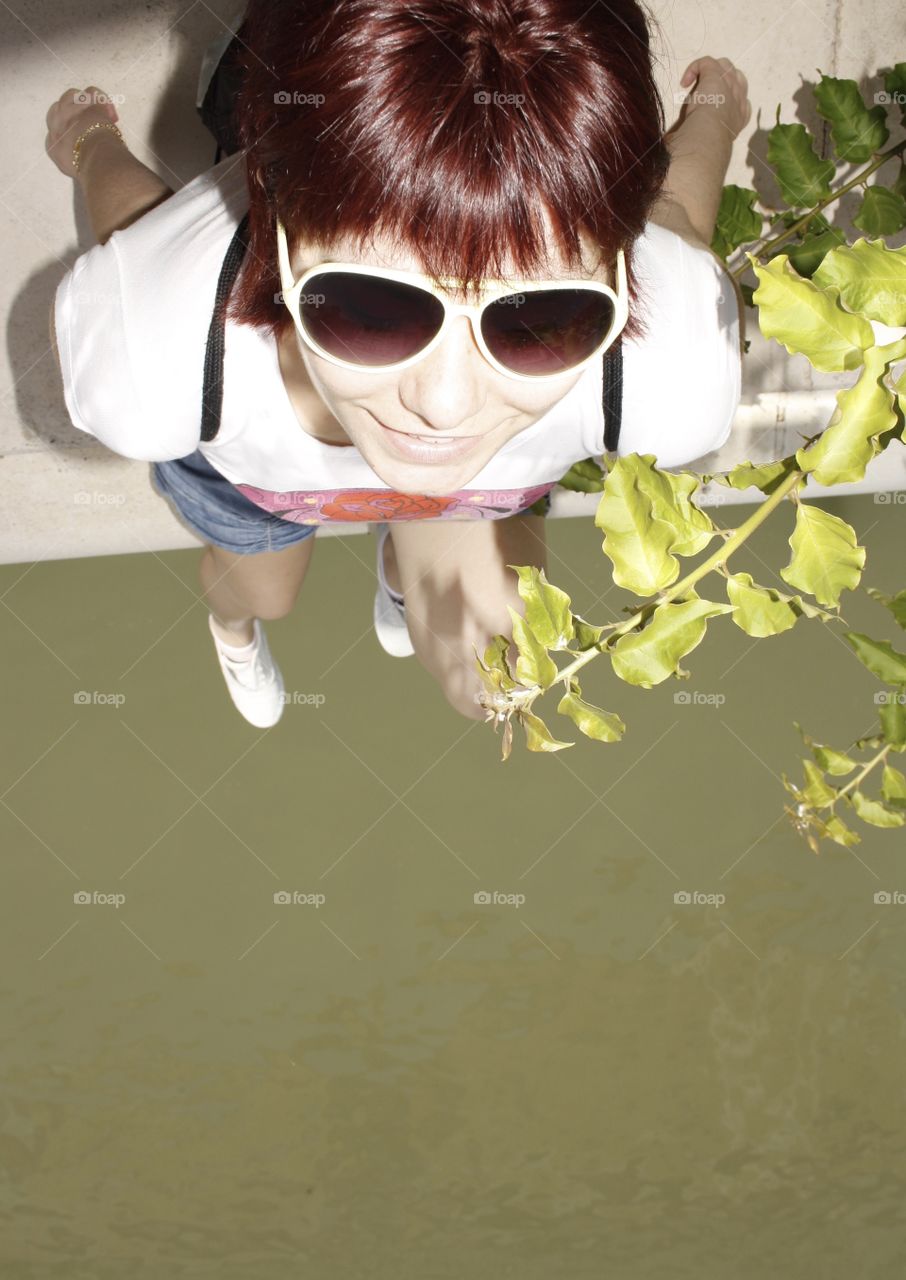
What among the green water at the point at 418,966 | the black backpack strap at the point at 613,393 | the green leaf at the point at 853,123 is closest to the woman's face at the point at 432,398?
the black backpack strap at the point at 613,393

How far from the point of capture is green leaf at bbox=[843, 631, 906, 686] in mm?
1034

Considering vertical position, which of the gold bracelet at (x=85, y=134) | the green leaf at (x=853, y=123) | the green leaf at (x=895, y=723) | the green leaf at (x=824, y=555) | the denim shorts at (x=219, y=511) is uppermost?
the gold bracelet at (x=85, y=134)

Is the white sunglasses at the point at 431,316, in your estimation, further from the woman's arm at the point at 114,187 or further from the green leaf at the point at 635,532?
the woman's arm at the point at 114,187

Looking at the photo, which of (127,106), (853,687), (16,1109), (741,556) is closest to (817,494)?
(741,556)

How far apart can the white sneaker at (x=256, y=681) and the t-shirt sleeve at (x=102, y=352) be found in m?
0.90

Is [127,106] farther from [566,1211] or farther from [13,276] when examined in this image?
[566,1211]

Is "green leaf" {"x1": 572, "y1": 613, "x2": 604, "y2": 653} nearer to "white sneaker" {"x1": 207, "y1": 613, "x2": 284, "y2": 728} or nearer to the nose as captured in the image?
the nose

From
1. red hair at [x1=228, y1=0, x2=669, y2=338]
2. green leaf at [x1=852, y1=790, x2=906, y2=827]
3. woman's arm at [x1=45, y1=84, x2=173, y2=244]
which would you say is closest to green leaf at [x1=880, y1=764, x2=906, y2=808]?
green leaf at [x1=852, y1=790, x2=906, y2=827]

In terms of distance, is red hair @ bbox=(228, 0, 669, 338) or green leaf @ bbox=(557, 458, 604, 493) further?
green leaf @ bbox=(557, 458, 604, 493)

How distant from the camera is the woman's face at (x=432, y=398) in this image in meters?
0.87

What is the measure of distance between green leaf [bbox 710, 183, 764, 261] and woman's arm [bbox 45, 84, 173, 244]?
2.43 ft

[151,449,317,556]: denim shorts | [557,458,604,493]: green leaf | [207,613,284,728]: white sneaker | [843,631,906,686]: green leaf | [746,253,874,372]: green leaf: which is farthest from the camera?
[207,613,284,728]: white sneaker

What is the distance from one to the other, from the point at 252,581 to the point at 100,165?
1.90ft

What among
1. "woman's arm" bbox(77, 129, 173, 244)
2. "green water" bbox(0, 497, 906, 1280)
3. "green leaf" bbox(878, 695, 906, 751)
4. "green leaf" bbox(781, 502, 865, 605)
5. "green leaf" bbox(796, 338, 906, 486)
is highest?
"woman's arm" bbox(77, 129, 173, 244)
